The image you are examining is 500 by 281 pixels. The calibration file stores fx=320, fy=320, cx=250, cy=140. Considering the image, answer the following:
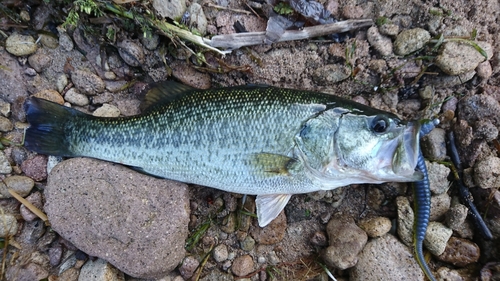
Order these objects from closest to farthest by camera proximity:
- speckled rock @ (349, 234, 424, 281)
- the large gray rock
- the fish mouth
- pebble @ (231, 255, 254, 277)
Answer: the fish mouth
the large gray rock
speckled rock @ (349, 234, 424, 281)
pebble @ (231, 255, 254, 277)

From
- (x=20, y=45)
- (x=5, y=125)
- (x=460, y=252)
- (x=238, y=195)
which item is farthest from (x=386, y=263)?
(x=20, y=45)

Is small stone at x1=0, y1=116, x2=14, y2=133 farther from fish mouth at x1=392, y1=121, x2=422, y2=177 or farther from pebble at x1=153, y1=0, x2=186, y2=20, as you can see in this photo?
fish mouth at x1=392, y1=121, x2=422, y2=177

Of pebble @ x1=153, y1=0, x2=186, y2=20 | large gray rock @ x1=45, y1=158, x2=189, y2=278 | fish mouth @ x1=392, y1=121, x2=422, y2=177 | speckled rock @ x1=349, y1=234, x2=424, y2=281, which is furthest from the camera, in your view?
speckled rock @ x1=349, y1=234, x2=424, y2=281

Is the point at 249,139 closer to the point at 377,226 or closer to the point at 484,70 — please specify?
the point at 377,226

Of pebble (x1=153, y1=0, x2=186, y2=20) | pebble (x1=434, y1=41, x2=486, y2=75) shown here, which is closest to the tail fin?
pebble (x1=153, y1=0, x2=186, y2=20)

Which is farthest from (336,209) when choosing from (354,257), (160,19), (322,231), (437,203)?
(160,19)

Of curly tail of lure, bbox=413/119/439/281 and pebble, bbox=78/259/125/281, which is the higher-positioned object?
curly tail of lure, bbox=413/119/439/281

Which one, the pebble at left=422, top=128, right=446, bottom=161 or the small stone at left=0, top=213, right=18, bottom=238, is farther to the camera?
the pebble at left=422, top=128, right=446, bottom=161
